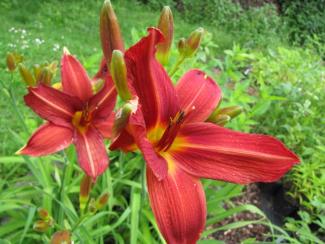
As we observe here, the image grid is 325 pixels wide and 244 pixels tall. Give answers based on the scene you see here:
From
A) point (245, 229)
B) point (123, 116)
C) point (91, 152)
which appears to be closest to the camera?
point (123, 116)

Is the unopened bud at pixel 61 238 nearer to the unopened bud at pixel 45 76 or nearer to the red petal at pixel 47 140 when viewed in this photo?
the red petal at pixel 47 140

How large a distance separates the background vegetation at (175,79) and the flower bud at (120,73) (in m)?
0.34

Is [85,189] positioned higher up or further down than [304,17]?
higher up

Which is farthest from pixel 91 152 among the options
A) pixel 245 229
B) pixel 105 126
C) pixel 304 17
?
pixel 304 17

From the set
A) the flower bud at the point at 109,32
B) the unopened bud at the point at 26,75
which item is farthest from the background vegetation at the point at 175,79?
the flower bud at the point at 109,32

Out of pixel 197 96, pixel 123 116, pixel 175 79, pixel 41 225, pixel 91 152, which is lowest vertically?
pixel 175 79

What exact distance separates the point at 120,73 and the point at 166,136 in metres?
0.15

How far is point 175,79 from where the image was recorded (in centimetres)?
214

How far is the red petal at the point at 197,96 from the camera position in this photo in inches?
34.8

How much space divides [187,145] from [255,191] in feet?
6.06

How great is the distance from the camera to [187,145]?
0.81 m

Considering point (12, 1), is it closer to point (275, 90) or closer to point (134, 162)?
point (275, 90)

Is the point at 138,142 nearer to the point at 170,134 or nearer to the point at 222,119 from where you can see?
the point at 170,134

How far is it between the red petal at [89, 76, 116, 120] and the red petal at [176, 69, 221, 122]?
0.20 m
